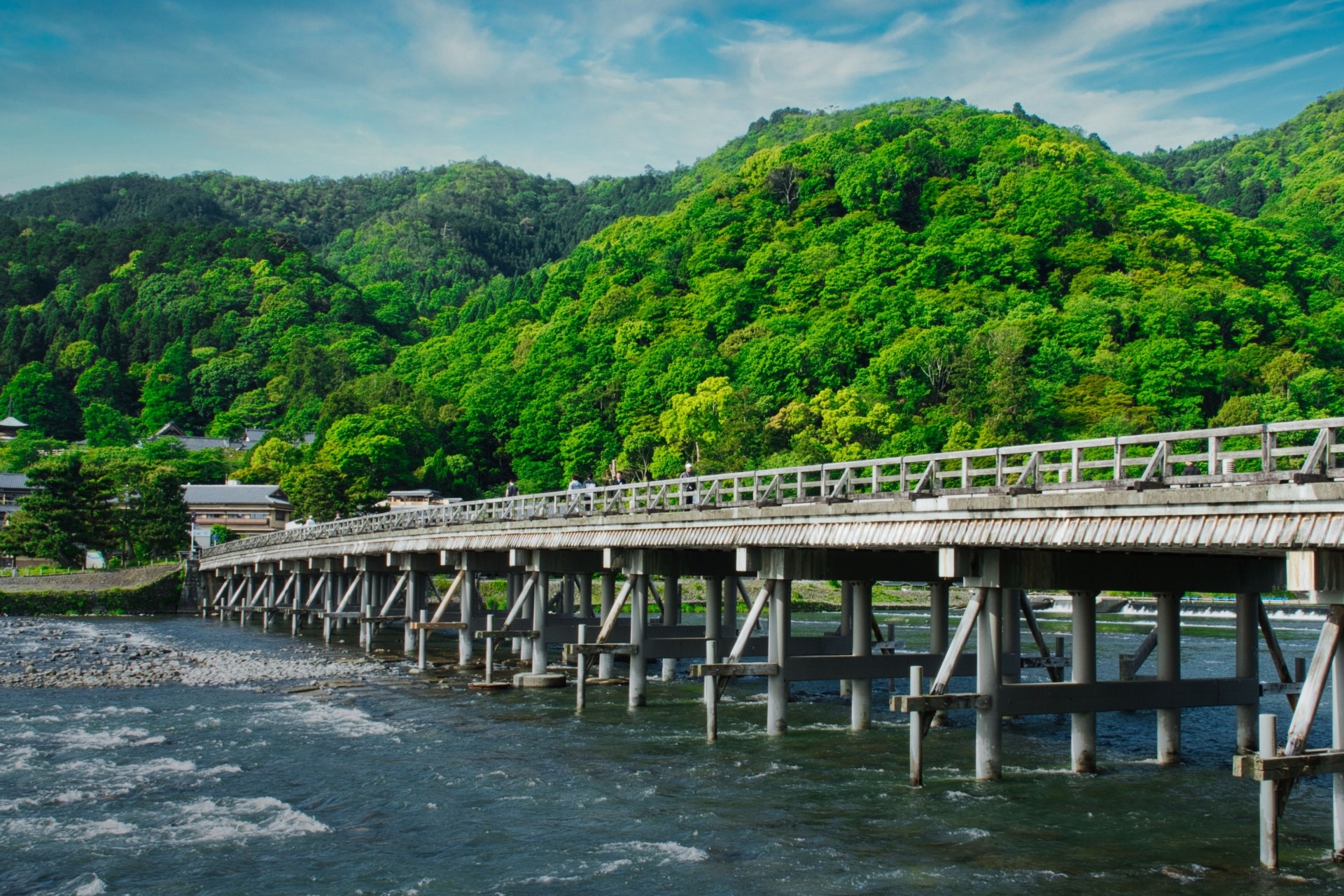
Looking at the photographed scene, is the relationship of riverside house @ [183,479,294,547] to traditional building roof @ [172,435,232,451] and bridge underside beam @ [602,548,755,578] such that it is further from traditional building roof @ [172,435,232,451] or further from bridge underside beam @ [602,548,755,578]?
bridge underside beam @ [602,548,755,578]

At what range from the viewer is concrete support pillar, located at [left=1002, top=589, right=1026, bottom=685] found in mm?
31359

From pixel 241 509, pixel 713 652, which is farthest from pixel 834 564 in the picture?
pixel 241 509

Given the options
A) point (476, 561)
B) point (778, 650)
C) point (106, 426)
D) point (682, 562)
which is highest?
point (106, 426)

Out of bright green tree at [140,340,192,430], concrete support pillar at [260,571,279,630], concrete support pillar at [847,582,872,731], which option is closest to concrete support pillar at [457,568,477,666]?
concrete support pillar at [847,582,872,731]

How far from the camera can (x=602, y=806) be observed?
22.0 meters

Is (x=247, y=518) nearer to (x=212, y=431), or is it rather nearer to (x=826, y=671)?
(x=212, y=431)

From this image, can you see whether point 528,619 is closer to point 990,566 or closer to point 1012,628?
point 1012,628

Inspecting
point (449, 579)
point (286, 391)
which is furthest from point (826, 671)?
point (286, 391)

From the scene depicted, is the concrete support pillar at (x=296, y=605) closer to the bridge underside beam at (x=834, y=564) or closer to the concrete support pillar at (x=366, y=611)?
the concrete support pillar at (x=366, y=611)

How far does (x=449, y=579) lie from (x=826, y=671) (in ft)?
221

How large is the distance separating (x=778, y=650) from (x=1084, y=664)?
22.3ft

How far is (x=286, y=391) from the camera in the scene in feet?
552

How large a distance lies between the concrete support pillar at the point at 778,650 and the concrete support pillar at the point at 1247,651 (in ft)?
30.2

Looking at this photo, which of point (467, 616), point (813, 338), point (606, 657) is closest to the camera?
point (606, 657)
